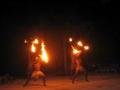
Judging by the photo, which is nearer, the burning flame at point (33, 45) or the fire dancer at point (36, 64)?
the fire dancer at point (36, 64)

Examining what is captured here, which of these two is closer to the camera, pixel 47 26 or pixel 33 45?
pixel 33 45

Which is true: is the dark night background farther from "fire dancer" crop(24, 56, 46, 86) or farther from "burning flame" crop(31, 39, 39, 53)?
"fire dancer" crop(24, 56, 46, 86)

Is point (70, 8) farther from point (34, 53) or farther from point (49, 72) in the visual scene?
point (34, 53)

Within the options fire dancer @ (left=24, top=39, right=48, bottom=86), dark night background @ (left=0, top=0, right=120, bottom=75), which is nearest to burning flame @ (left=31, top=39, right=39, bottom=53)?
fire dancer @ (left=24, top=39, right=48, bottom=86)

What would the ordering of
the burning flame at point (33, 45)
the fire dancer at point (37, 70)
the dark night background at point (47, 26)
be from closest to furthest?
the fire dancer at point (37, 70)
the burning flame at point (33, 45)
the dark night background at point (47, 26)

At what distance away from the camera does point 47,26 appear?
28359 millimetres

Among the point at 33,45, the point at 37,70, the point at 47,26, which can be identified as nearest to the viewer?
the point at 37,70

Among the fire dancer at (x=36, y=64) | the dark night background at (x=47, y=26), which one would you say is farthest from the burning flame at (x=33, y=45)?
the dark night background at (x=47, y=26)

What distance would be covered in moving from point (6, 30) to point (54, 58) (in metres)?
3.72

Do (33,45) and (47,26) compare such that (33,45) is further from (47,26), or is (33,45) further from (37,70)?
(47,26)

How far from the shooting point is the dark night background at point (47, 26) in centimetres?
2788

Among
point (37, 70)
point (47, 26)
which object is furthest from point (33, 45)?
point (47, 26)

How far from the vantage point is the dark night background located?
27.9 m

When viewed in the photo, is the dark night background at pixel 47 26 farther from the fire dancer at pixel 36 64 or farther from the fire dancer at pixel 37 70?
the fire dancer at pixel 37 70
